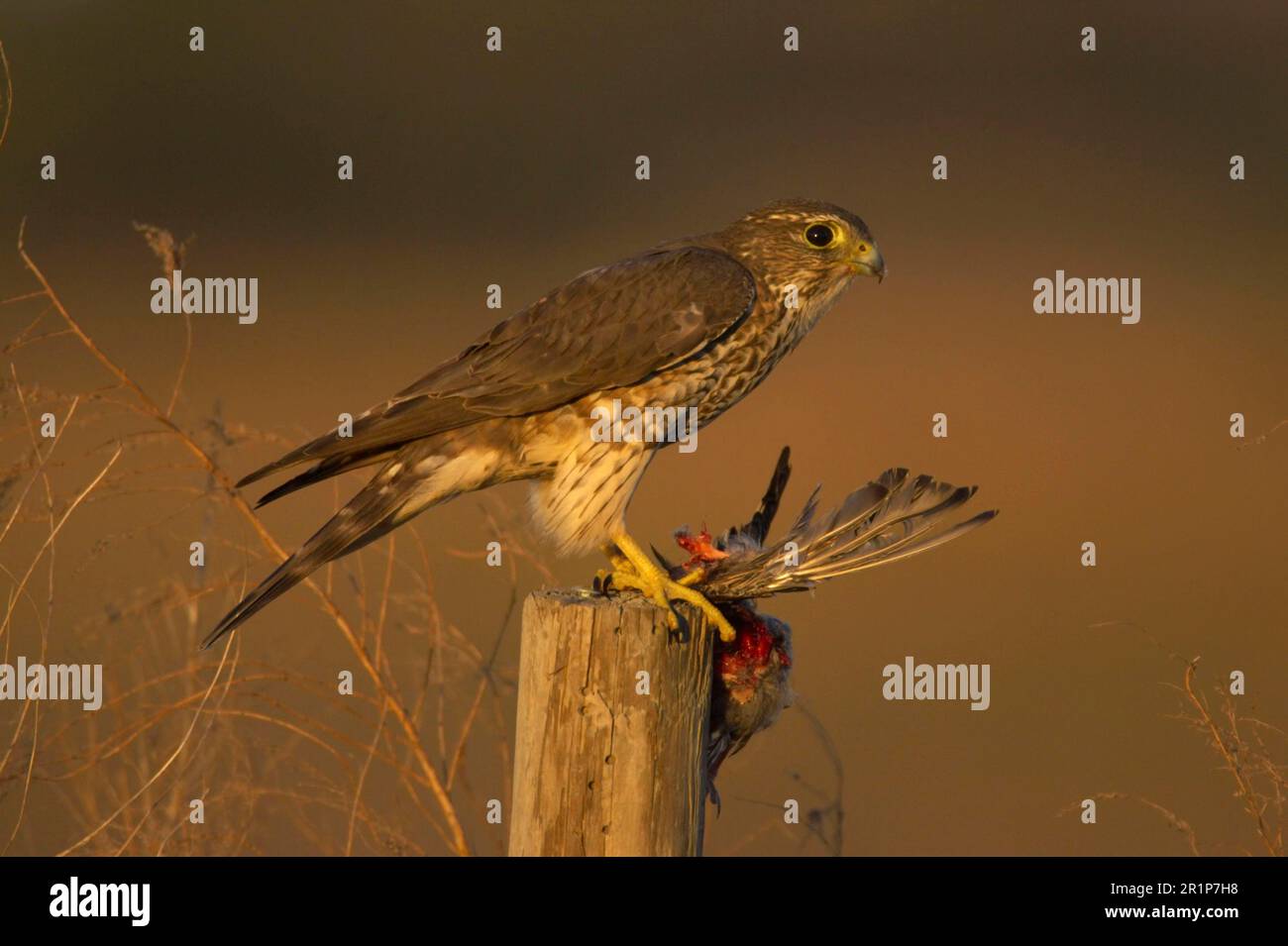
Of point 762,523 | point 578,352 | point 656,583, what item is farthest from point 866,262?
point 656,583

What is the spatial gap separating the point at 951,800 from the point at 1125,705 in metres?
1.35

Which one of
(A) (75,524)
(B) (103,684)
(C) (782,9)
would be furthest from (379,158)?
(B) (103,684)

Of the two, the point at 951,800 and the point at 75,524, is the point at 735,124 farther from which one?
the point at 951,800

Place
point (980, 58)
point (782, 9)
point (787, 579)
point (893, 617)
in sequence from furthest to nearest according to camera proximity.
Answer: point (782, 9) → point (980, 58) → point (893, 617) → point (787, 579)

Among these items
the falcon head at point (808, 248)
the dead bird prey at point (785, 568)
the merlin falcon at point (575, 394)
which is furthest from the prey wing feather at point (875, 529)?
the falcon head at point (808, 248)

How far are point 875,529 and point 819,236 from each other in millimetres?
1395

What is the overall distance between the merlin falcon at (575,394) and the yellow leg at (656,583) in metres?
0.02

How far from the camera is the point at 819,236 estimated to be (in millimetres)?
4742

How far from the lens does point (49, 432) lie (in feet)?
13.5

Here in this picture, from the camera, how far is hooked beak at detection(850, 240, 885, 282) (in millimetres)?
4746

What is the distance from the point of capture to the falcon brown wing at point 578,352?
4379 millimetres

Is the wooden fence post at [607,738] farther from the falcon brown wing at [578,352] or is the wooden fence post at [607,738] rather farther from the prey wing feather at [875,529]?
the falcon brown wing at [578,352]

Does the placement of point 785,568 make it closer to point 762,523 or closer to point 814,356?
point 762,523

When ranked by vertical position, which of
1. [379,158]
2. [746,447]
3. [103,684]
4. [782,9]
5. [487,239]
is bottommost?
[103,684]
